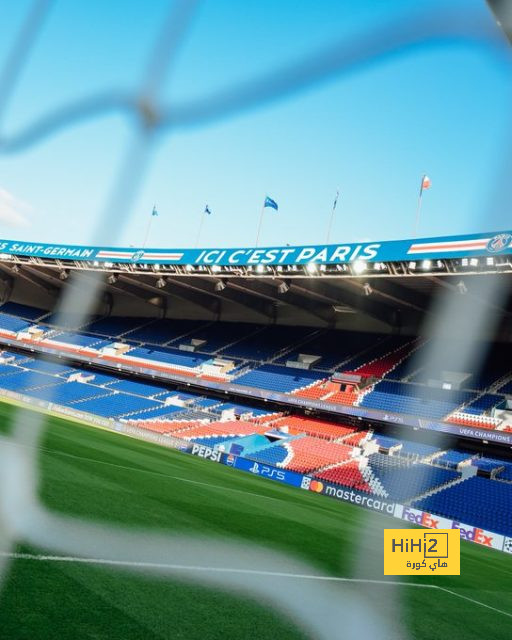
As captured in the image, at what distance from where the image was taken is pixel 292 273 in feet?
69.2

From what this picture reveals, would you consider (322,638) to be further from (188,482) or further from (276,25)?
(188,482)

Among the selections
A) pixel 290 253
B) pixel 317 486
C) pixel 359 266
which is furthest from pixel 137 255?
pixel 317 486

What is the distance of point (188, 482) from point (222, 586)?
607 cm

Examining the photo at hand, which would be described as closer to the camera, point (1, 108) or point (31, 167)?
point (31, 167)

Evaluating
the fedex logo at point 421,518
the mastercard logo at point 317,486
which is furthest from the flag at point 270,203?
the fedex logo at point 421,518

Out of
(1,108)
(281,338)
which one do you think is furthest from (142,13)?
(281,338)

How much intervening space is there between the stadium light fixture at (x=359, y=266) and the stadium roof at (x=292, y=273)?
0.04m

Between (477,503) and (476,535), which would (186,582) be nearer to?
(476,535)

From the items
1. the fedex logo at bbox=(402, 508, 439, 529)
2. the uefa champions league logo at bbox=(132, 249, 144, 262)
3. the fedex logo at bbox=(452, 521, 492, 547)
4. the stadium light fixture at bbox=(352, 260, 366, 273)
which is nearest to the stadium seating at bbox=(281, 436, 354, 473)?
the fedex logo at bbox=(402, 508, 439, 529)

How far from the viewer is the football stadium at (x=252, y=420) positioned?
1.60m

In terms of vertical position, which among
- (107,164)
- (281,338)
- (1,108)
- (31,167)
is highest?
(281,338)

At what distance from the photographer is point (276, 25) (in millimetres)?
1482

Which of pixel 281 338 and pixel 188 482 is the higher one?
pixel 281 338

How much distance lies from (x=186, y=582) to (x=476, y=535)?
40.7 feet
